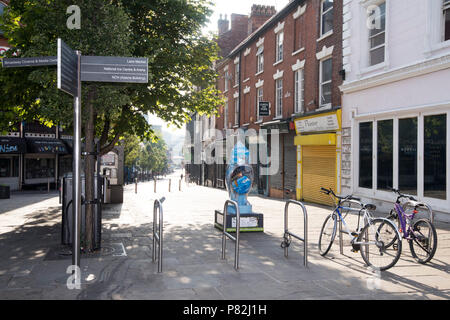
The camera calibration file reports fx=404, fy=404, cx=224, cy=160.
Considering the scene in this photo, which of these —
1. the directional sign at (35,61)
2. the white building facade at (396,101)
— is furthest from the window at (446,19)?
the directional sign at (35,61)

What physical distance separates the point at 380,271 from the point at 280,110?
17.0 meters

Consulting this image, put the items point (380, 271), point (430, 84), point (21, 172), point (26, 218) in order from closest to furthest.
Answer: point (380, 271)
point (430, 84)
point (26, 218)
point (21, 172)

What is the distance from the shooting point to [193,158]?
4772cm

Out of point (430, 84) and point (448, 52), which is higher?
point (448, 52)

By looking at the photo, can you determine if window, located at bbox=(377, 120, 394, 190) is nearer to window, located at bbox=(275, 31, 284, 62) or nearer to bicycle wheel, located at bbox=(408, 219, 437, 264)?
bicycle wheel, located at bbox=(408, 219, 437, 264)

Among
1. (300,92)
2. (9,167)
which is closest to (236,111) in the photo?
(300,92)

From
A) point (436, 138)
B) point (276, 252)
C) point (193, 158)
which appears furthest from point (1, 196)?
point (193, 158)

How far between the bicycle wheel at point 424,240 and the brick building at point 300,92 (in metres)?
6.46

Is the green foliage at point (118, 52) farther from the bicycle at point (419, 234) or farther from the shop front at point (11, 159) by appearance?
the shop front at point (11, 159)

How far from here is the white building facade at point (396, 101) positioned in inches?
432

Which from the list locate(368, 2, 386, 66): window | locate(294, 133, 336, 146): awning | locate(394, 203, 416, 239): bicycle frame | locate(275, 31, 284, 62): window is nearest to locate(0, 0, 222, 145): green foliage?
locate(294, 133, 336, 146): awning

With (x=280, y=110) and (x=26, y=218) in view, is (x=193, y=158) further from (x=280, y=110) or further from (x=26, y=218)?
(x=26, y=218)

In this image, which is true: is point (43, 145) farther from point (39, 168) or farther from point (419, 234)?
point (419, 234)

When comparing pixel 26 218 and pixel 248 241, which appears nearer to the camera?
pixel 248 241
